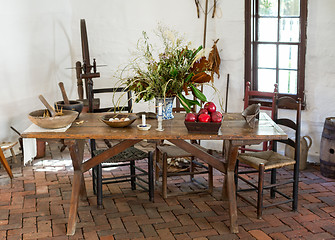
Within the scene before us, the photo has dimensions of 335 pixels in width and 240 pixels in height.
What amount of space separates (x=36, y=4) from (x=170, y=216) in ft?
11.7

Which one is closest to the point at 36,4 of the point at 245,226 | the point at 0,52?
the point at 0,52

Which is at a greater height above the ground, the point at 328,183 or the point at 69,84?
the point at 69,84

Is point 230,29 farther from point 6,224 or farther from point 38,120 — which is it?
point 6,224

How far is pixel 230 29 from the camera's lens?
19.6ft

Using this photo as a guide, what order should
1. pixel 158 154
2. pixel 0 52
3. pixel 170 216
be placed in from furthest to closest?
pixel 0 52, pixel 158 154, pixel 170 216

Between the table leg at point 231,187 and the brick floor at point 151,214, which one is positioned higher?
the table leg at point 231,187

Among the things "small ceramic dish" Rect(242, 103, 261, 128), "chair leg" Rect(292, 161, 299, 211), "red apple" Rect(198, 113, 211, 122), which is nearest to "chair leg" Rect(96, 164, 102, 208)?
"red apple" Rect(198, 113, 211, 122)

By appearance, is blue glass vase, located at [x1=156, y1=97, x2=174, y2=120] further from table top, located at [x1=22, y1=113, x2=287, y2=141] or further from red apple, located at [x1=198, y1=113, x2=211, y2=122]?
red apple, located at [x1=198, y1=113, x2=211, y2=122]

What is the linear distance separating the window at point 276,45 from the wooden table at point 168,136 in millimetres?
1524

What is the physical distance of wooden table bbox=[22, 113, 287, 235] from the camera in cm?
388

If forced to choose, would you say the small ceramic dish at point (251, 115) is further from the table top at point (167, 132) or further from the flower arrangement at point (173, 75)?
the flower arrangement at point (173, 75)

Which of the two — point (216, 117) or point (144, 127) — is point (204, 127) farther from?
point (144, 127)

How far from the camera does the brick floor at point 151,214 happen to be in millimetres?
3979

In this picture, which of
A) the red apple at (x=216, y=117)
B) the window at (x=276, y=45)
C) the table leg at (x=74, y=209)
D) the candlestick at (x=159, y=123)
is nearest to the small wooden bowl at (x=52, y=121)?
the table leg at (x=74, y=209)
